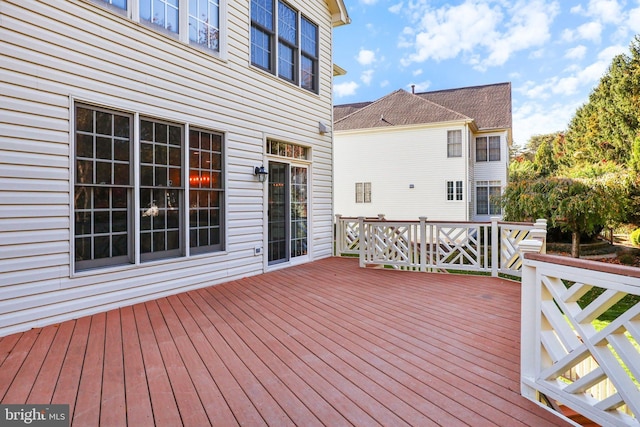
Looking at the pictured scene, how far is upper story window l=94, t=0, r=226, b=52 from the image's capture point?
4191 mm

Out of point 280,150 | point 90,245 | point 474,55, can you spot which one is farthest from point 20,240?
point 474,55

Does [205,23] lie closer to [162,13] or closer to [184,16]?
[184,16]

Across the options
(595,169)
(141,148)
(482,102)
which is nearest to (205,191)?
(141,148)

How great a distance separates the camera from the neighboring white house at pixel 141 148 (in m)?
3.34

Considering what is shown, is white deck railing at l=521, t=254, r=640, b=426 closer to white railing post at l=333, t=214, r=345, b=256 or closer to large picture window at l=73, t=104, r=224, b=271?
large picture window at l=73, t=104, r=224, b=271

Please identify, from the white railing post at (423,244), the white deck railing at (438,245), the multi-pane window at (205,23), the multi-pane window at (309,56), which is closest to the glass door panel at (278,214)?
the white deck railing at (438,245)

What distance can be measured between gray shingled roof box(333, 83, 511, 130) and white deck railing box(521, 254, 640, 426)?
43.1ft

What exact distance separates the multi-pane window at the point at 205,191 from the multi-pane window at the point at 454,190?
1109 cm

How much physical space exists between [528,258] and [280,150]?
514 cm

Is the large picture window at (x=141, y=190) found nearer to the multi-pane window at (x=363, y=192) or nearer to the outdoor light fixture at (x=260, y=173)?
the outdoor light fixture at (x=260, y=173)

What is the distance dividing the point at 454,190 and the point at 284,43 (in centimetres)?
987

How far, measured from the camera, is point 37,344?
2994 mm

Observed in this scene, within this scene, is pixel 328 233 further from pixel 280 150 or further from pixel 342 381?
pixel 342 381

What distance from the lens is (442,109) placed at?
1472 centimetres
